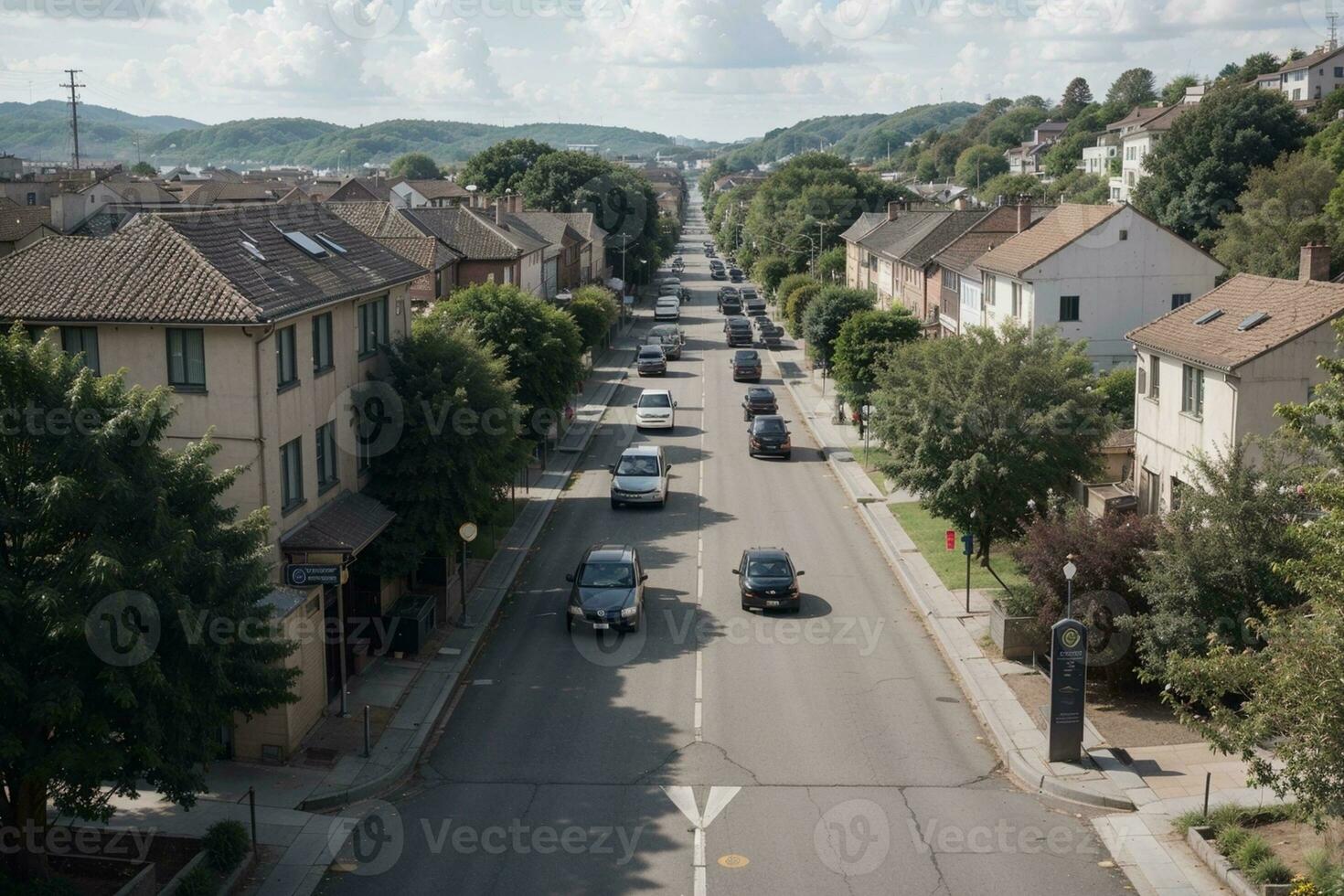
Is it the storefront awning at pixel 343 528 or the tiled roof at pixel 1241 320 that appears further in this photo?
the tiled roof at pixel 1241 320

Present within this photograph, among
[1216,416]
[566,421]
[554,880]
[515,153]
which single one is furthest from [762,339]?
[554,880]

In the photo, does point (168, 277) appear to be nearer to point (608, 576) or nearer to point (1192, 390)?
point (608, 576)

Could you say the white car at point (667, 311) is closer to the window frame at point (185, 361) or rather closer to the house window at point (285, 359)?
the house window at point (285, 359)

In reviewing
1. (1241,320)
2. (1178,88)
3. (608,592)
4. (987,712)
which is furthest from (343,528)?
(1178,88)

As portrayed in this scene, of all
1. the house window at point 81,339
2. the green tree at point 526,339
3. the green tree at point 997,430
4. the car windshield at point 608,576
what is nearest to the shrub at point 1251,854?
the green tree at point 997,430

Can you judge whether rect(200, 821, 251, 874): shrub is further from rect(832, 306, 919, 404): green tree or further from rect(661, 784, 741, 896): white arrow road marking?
rect(832, 306, 919, 404): green tree
